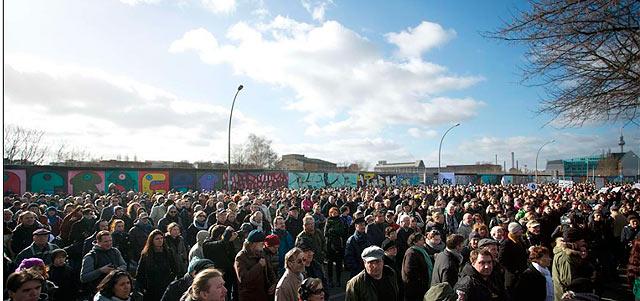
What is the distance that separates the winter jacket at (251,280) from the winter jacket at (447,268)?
2278mm

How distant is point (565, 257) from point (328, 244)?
5488 mm

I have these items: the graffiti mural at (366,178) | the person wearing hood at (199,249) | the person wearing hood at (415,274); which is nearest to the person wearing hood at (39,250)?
the person wearing hood at (199,249)

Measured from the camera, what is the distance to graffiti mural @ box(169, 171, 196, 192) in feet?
101

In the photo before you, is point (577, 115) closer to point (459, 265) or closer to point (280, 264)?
point (459, 265)

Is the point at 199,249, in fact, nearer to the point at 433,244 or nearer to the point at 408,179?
the point at 433,244

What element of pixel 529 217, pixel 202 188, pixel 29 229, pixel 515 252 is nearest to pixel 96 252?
pixel 29 229

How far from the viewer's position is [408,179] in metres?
48.3

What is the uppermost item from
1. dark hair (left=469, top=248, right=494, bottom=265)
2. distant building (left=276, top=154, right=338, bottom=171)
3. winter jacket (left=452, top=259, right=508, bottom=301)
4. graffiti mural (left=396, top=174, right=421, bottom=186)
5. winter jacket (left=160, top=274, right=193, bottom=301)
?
distant building (left=276, top=154, right=338, bottom=171)

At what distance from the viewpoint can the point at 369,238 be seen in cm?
874

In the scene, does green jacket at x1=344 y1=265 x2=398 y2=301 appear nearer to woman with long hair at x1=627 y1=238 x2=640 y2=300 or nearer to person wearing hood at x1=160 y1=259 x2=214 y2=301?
person wearing hood at x1=160 y1=259 x2=214 y2=301

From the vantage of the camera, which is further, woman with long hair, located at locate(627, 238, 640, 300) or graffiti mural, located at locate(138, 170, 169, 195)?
graffiti mural, located at locate(138, 170, 169, 195)

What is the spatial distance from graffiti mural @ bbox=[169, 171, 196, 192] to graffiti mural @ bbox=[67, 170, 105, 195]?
4860mm

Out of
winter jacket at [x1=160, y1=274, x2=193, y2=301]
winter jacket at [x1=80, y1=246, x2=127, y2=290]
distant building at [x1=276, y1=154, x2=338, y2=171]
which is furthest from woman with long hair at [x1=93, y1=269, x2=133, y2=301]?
distant building at [x1=276, y1=154, x2=338, y2=171]

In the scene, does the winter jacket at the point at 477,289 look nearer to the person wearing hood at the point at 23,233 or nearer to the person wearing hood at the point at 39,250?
the person wearing hood at the point at 39,250
